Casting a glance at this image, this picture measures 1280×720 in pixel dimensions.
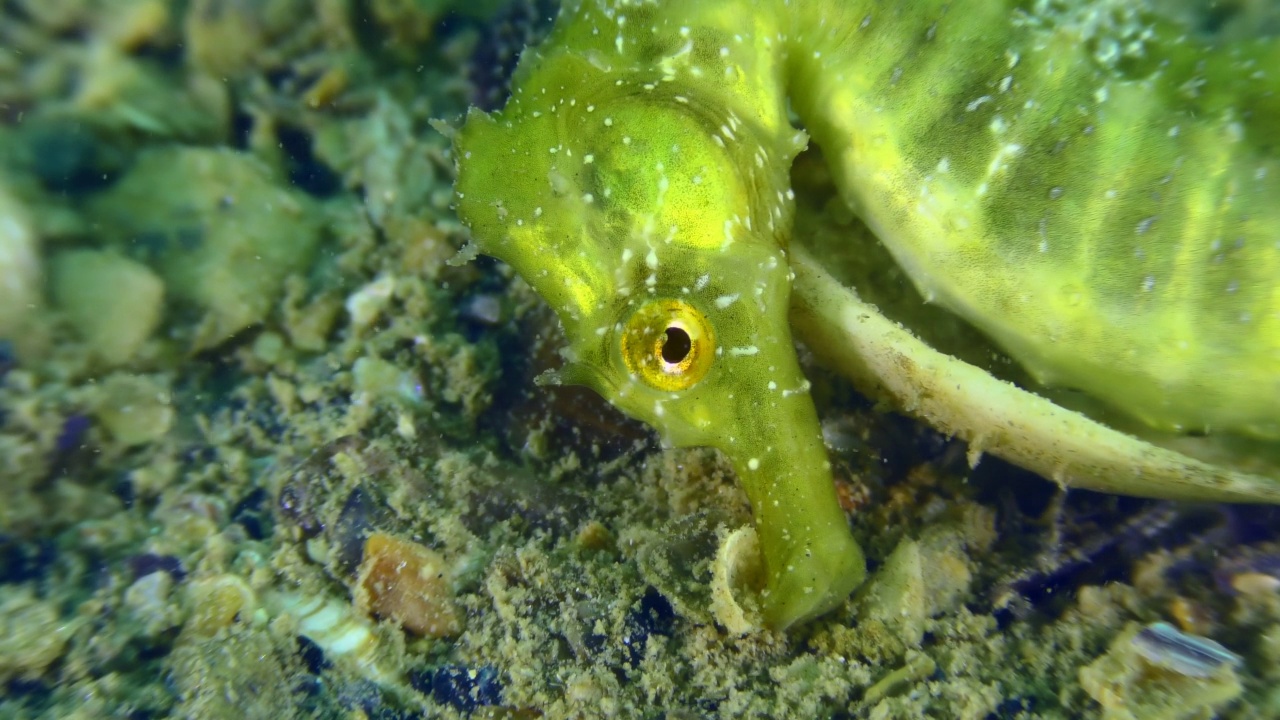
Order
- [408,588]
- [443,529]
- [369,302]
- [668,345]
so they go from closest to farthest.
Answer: [668,345] → [408,588] → [443,529] → [369,302]

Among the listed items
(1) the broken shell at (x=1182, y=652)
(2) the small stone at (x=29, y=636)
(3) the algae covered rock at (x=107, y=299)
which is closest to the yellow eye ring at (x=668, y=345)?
(1) the broken shell at (x=1182, y=652)

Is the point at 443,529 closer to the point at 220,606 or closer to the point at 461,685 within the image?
the point at 461,685

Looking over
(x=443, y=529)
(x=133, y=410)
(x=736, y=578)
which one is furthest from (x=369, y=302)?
(x=736, y=578)

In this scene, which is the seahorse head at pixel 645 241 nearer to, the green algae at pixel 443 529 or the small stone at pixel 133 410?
the green algae at pixel 443 529

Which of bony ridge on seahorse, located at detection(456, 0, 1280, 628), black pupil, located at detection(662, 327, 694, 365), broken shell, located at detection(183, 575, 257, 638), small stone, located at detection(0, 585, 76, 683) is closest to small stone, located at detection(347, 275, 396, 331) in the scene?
bony ridge on seahorse, located at detection(456, 0, 1280, 628)

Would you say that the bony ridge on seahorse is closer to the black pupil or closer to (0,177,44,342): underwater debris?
the black pupil

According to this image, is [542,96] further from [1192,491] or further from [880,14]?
[1192,491]

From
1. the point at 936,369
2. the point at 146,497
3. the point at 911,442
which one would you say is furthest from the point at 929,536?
the point at 146,497
